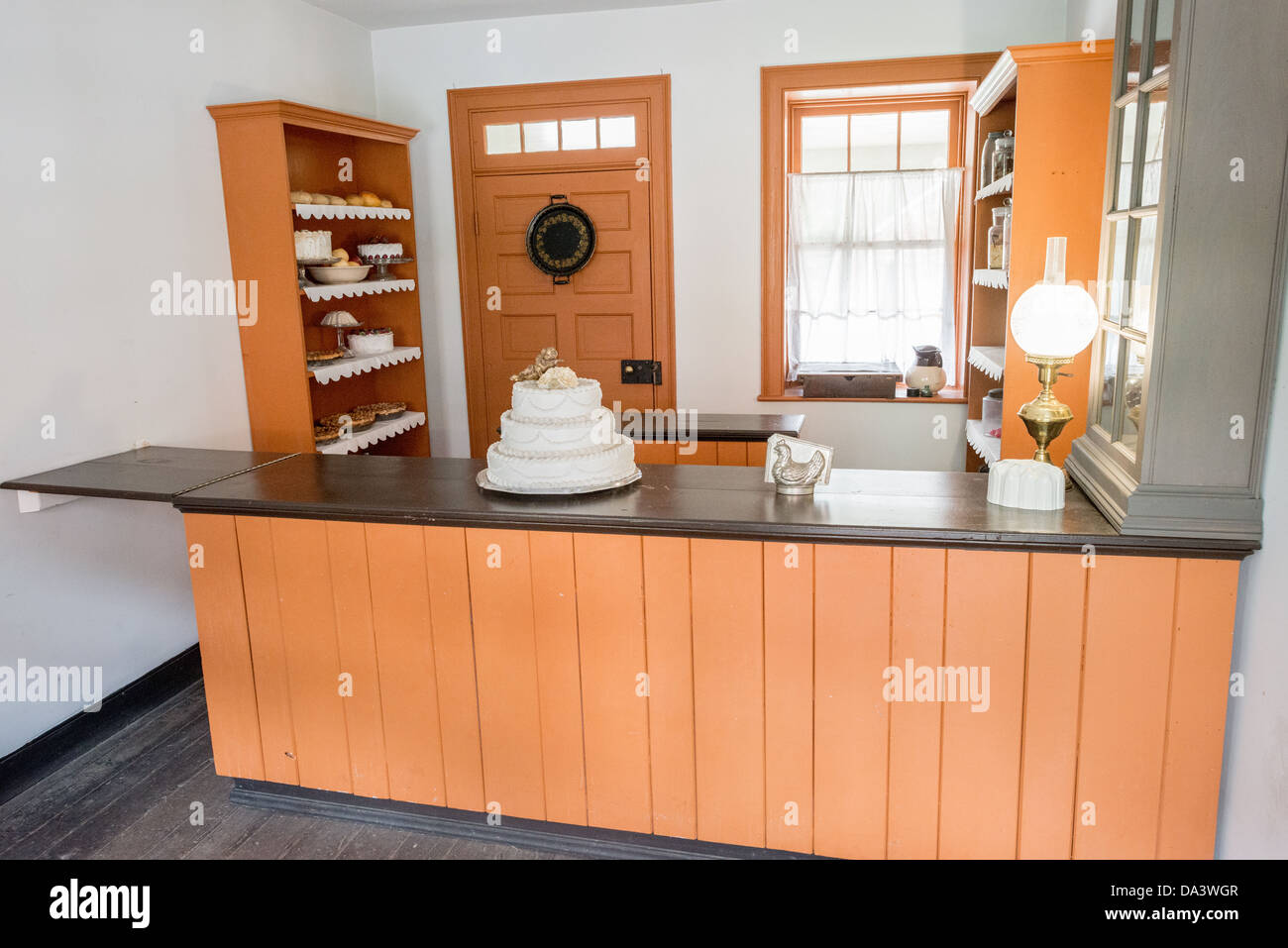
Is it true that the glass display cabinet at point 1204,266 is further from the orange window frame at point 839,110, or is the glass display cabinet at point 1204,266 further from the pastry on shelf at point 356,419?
the pastry on shelf at point 356,419

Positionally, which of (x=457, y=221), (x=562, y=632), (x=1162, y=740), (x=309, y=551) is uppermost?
(x=457, y=221)

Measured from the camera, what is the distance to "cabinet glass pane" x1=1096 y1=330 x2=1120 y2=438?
233 cm

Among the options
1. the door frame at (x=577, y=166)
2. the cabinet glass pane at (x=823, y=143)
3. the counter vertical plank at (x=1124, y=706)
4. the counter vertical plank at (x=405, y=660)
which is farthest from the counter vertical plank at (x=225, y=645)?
the cabinet glass pane at (x=823, y=143)

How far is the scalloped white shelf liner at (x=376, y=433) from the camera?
4141mm

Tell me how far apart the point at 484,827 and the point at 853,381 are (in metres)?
3.09

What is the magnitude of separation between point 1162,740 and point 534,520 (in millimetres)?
1549

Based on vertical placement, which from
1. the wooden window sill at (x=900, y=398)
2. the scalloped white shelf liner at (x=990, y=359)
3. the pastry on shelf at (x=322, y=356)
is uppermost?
the pastry on shelf at (x=322, y=356)

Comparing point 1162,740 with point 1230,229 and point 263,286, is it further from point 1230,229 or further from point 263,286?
point 263,286

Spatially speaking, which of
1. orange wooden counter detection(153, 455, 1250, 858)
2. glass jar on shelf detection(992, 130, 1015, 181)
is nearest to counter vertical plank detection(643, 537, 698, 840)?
orange wooden counter detection(153, 455, 1250, 858)

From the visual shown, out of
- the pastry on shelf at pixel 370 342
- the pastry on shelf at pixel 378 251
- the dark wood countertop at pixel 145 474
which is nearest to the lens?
the dark wood countertop at pixel 145 474

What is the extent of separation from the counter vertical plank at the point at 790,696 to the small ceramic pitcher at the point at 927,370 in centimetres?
285

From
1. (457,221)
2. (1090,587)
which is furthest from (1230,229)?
(457,221)

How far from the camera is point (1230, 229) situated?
191cm

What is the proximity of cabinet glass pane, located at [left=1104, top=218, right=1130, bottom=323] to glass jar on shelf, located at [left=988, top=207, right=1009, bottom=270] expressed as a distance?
56.3 inches
